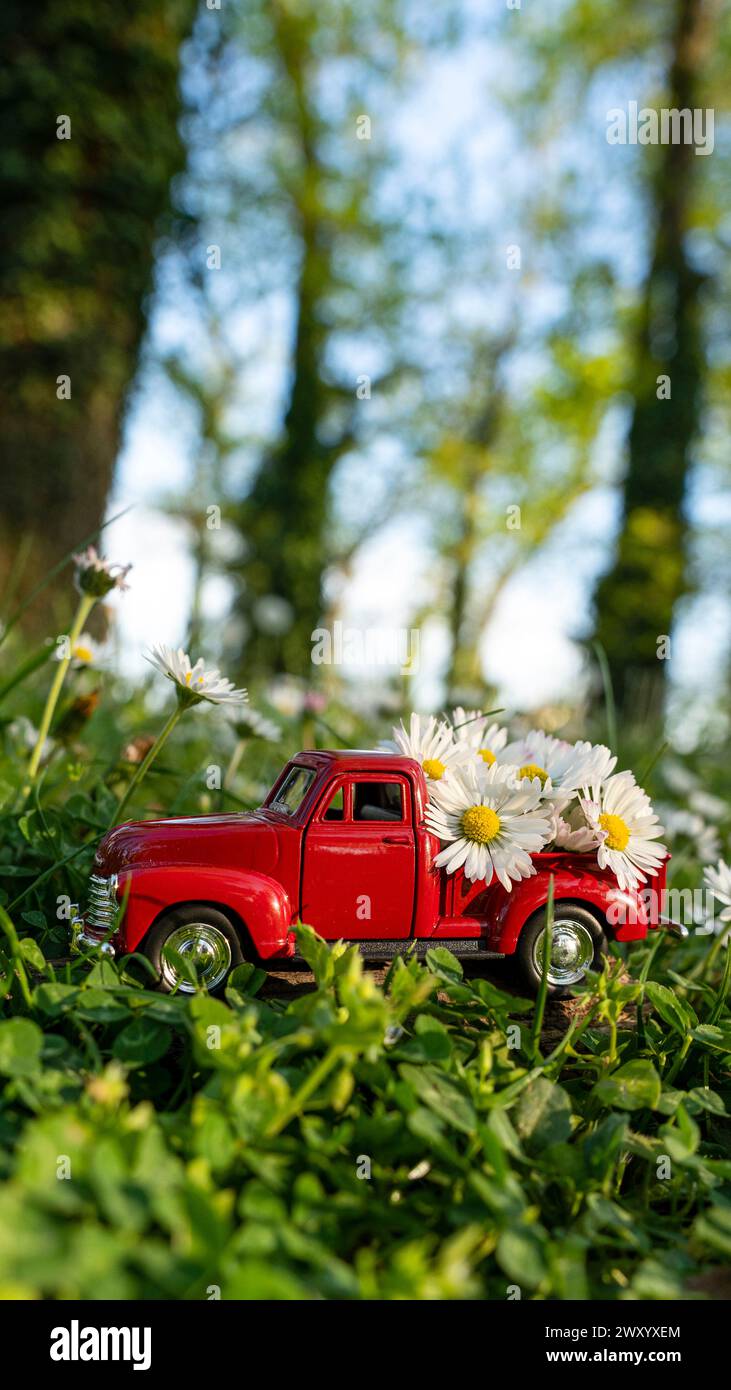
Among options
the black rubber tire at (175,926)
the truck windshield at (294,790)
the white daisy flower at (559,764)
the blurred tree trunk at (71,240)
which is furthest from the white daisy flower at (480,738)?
the blurred tree trunk at (71,240)

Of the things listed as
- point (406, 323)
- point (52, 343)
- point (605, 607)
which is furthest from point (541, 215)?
point (52, 343)

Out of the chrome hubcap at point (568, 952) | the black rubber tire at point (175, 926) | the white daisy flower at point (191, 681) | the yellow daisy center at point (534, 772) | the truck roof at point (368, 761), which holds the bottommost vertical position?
the chrome hubcap at point (568, 952)

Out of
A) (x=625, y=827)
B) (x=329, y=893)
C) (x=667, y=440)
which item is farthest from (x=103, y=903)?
(x=667, y=440)

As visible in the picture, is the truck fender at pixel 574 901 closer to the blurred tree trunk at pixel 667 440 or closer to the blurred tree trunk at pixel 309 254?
the blurred tree trunk at pixel 667 440

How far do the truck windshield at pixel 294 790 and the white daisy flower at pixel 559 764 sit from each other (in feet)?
1.02

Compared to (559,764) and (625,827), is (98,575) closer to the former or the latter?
(559,764)

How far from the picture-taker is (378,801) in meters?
1.67

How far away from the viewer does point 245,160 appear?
68.1ft

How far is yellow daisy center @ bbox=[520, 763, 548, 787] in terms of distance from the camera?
1.58 m

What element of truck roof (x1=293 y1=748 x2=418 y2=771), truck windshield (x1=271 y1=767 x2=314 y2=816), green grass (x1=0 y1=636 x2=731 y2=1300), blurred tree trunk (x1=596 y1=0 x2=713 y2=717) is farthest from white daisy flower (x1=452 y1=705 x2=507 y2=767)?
blurred tree trunk (x1=596 y1=0 x2=713 y2=717)

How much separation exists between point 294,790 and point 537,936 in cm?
44

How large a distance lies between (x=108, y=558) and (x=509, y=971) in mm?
1079

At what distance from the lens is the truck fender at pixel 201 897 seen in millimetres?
1370

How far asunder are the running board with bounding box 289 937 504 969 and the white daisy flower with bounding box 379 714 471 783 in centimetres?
24
